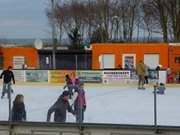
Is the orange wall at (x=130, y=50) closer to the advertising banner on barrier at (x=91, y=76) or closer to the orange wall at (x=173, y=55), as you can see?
the orange wall at (x=173, y=55)

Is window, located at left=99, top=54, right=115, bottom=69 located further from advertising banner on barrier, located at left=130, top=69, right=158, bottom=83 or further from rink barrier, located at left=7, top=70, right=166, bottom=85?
advertising banner on barrier, located at left=130, top=69, right=158, bottom=83

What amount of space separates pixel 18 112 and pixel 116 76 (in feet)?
67.6

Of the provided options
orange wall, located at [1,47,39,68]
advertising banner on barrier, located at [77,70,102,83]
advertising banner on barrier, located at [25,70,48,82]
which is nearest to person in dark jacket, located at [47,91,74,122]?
advertising banner on barrier, located at [77,70,102,83]

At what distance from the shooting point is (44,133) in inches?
401

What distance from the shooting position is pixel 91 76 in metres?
31.0

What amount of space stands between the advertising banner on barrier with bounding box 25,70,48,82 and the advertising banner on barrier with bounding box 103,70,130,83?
363 centimetres

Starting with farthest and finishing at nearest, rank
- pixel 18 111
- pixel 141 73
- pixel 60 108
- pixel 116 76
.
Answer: pixel 116 76
pixel 141 73
pixel 18 111
pixel 60 108

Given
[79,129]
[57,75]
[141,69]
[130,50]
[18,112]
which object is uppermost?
[130,50]

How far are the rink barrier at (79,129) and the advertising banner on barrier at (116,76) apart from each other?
20.4 meters

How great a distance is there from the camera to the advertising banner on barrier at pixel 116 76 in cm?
3052

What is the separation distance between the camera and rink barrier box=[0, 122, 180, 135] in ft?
32.1

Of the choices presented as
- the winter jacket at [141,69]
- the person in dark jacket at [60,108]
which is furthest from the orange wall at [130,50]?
the person in dark jacket at [60,108]

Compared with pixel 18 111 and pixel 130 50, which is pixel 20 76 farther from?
pixel 18 111

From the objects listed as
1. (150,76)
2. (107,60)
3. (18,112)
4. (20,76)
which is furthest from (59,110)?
(107,60)
